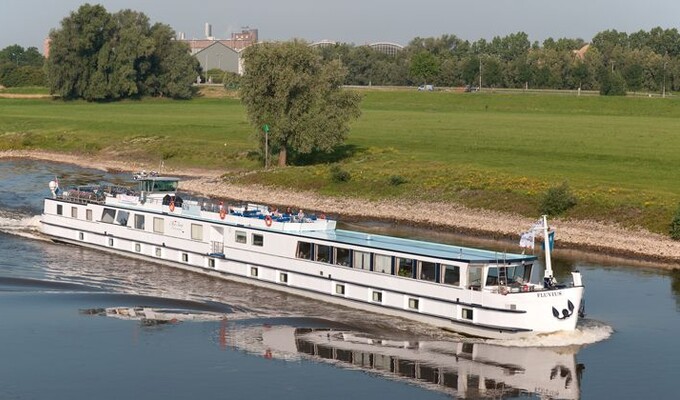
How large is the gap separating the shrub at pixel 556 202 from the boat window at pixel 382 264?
26381 mm

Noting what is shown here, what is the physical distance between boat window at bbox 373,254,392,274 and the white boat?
42 millimetres

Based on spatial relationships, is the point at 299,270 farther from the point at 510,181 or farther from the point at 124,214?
the point at 510,181

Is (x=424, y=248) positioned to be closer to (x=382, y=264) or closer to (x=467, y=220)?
(x=382, y=264)

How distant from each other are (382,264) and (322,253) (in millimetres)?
3688

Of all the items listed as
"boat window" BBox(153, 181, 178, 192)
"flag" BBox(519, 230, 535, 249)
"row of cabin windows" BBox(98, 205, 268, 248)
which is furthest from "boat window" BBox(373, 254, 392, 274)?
"boat window" BBox(153, 181, 178, 192)

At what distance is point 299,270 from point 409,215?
25.9m

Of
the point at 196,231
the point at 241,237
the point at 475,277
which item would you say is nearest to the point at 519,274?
the point at 475,277

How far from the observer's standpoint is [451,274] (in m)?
45.5

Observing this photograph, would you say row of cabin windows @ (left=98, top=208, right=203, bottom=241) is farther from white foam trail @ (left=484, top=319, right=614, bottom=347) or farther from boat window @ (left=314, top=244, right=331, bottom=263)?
white foam trail @ (left=484, top=319, right=614, bottom=347)

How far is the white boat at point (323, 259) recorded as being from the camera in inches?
1724

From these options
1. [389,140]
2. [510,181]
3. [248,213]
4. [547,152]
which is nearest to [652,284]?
[248,213]

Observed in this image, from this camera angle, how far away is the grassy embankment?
77.9m

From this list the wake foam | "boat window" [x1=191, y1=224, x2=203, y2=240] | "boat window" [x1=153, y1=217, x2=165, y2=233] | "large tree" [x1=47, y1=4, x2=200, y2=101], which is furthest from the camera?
"large tree" [x1=47, y1=4, x2=200, y2=101]

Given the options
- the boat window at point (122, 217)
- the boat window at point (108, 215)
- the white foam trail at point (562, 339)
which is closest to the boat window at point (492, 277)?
the white foam trail at point (562, 339)
